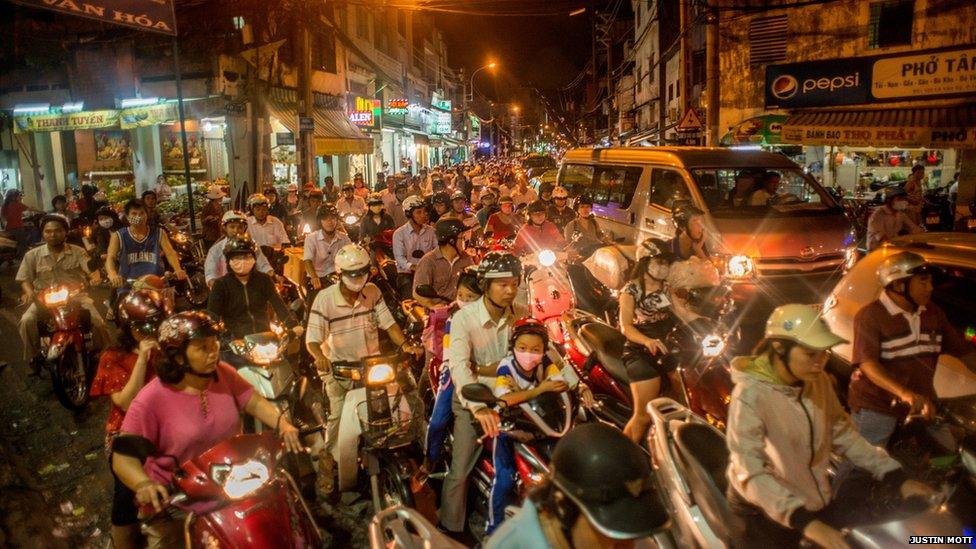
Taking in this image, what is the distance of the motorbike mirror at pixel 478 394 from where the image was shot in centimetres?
348

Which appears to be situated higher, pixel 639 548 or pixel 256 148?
pixel 256 148

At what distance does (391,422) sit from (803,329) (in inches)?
102

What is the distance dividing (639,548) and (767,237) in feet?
23.4

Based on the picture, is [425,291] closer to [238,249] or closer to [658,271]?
[238,249]

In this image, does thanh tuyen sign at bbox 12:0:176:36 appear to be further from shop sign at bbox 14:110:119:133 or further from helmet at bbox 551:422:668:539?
shop sign at bbox 14:110:119:133

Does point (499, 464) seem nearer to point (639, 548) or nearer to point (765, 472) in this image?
point (639, 548)

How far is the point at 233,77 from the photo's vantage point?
60.2 ft

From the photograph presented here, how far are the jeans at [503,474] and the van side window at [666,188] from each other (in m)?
6.78

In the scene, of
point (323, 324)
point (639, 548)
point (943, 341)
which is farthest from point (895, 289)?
point (323, 324)

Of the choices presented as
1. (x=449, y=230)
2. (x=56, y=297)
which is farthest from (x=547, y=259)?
(x=56, y=297)

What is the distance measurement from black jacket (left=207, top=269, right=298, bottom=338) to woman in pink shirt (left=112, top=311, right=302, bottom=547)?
2.26 metres

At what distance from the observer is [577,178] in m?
13.6

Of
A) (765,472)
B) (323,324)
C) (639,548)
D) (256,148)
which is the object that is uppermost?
(256,148)

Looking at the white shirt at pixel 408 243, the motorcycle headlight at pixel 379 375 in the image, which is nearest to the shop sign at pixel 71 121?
the white shirt at pixel 408 243
